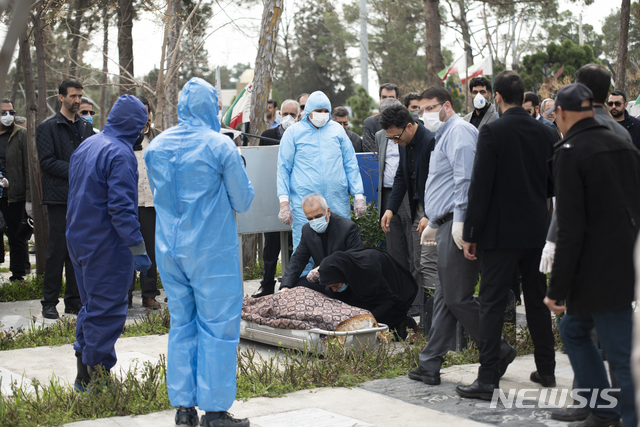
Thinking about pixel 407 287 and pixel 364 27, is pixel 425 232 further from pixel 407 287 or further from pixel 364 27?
pixel 364 27

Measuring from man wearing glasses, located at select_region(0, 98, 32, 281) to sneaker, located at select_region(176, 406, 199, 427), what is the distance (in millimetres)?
6121

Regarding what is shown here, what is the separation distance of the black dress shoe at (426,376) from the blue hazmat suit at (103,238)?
79.8 inches

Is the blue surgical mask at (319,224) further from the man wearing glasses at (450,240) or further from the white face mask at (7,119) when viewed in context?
the white face mask at (7,119)

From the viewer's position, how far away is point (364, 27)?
26719 mm

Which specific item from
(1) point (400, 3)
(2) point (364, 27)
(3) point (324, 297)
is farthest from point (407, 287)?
(1) point (400, 3)

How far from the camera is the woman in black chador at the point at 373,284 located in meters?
5.93

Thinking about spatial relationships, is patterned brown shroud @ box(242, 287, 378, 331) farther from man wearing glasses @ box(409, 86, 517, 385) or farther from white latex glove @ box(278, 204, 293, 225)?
white latex glove @ box(278, 204, 293, 225)

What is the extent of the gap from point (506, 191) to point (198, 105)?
6.31ft

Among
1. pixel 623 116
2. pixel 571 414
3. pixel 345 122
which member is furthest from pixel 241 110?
pixel 571 414

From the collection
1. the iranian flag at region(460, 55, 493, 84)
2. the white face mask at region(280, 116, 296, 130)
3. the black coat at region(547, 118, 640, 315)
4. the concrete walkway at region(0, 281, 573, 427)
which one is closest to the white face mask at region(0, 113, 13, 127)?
the white face mask at region(280, 116, 296, 130)

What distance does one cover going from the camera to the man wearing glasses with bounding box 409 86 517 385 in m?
4.55

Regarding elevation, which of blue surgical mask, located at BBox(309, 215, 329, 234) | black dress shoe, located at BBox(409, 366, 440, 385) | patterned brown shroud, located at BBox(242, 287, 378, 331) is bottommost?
black dress shoe, located at BBox(409, 366, 440, 385)

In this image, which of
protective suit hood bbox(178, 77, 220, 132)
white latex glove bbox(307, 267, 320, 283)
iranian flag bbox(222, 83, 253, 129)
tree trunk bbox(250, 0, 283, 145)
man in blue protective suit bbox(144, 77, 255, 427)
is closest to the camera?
man in blue protective suit bbox(144, 77, 255, 427)

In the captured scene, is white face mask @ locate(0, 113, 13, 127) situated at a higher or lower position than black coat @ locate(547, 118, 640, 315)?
higher
